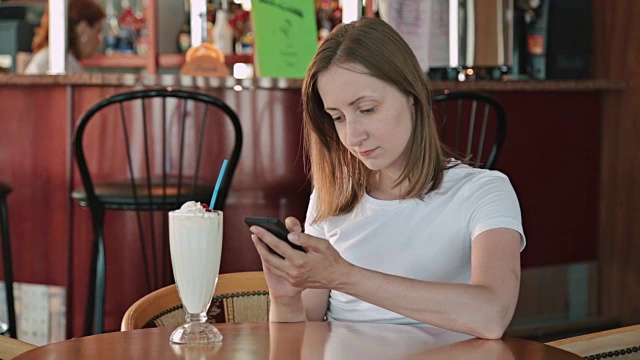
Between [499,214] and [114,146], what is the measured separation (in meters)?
2.06

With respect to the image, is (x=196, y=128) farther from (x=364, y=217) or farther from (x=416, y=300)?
(x=416, y=300)

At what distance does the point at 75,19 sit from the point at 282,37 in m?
1.33

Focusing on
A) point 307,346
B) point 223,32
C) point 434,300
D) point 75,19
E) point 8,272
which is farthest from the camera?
point 223,32

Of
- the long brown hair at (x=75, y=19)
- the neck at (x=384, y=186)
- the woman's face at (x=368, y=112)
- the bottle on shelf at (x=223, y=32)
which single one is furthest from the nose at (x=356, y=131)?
the bottle on shelf at (x=223, y=32)

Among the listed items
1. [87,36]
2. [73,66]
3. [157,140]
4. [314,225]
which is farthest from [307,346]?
[87,36]

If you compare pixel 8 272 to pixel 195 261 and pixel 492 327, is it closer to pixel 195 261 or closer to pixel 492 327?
pixel 195 261

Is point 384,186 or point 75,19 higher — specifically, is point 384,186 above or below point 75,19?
below

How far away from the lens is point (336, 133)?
1.90m

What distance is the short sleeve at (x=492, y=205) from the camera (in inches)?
63.6

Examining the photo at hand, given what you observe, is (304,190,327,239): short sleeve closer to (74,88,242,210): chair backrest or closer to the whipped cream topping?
the whipped cream topping

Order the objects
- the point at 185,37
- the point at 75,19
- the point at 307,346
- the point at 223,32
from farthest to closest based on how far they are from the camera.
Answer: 1. the point at 185,37
2. the point at 223,32
3. the point at 75,19
4. the point at 307,346

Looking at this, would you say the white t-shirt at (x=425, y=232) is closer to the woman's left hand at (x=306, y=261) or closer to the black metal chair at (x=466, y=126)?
the woman's left hand at (x=306, y=261)

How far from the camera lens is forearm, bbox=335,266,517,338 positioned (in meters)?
1.45

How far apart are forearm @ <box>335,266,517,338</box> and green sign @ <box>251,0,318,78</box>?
2.49m
